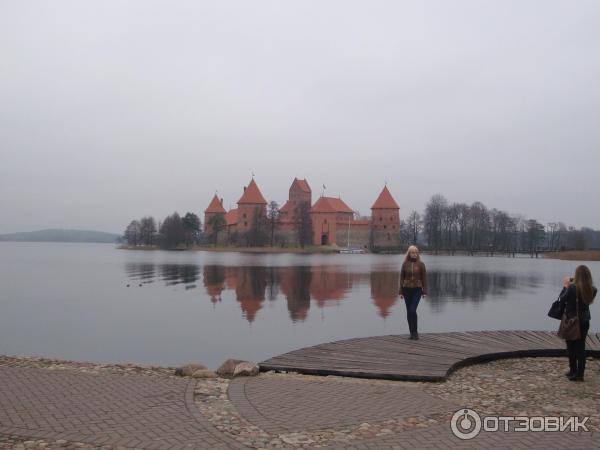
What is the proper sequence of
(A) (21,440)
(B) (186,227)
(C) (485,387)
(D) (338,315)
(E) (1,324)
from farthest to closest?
(B) (186,227) < (D) (338,315) < (E) (1,324) < (C) (485,387) < (A) (21,440)

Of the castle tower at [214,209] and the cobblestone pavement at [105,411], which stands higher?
the castle tower at [214,209]

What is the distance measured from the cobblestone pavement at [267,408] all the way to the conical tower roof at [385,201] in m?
79.4

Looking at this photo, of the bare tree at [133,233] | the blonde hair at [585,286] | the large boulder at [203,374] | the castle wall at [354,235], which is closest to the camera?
the blonde hair at [585,286]

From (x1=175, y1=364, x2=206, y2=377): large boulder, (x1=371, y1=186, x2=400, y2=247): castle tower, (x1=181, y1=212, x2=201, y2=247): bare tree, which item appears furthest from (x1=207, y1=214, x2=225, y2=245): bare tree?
(x1=175, y1=364, x2=206, y2=377): large boulder

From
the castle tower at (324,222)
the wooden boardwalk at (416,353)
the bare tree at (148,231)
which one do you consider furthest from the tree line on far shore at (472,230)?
the wooden boardwalk at (416,353)

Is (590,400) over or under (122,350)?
over

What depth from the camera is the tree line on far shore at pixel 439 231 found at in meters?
77.3

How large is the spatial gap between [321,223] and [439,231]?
735 inches

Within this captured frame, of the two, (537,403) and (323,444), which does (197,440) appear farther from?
(537,403)

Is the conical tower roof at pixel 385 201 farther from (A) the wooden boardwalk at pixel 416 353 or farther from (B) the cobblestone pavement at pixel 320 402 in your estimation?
(B) the cobblestone pavement at pixel 320 402

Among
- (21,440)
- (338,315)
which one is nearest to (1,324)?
(338,315)

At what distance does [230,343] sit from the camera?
10.7 meters

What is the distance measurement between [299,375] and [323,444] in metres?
2.63

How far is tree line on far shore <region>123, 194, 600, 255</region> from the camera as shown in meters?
77.3
